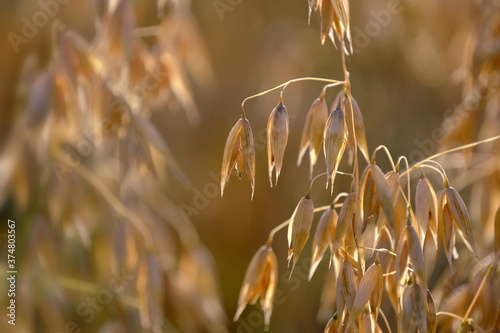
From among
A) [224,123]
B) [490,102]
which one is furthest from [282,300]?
Answer: [490,102]

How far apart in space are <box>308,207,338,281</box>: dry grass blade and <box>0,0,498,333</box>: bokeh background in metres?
0.72

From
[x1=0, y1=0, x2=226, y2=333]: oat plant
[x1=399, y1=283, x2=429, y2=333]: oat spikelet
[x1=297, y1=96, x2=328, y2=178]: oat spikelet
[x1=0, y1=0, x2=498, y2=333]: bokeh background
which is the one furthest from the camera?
[x1=0, y1=0, x2=498, y2=333]: bokeh background

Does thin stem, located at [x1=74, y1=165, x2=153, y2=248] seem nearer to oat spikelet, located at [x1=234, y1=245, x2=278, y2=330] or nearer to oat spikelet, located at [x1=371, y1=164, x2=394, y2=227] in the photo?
oat spikelet, located at [x1=234, y1=245, x2=278, y2=330]

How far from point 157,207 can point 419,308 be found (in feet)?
2.17

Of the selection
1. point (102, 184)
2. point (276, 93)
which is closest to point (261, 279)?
point (102, 184)

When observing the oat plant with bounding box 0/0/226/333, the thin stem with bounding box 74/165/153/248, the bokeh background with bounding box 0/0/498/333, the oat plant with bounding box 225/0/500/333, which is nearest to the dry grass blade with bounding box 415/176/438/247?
the oat plant with bounding box 225/0/500/333

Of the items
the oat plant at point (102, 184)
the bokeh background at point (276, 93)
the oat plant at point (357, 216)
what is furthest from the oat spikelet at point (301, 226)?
the bokeh background at point (276, 93)

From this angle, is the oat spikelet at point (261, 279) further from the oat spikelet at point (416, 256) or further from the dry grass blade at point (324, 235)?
the oat spikelet at point (416, 256)

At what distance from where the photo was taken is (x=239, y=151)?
683 mm

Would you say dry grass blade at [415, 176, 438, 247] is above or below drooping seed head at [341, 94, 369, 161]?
below

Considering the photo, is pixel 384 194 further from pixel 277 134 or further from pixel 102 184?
pixel 102 184

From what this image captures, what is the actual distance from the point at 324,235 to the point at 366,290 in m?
0.09

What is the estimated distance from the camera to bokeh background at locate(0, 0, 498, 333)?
1.49m

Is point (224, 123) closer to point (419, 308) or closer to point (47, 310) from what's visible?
point (47, 310)
